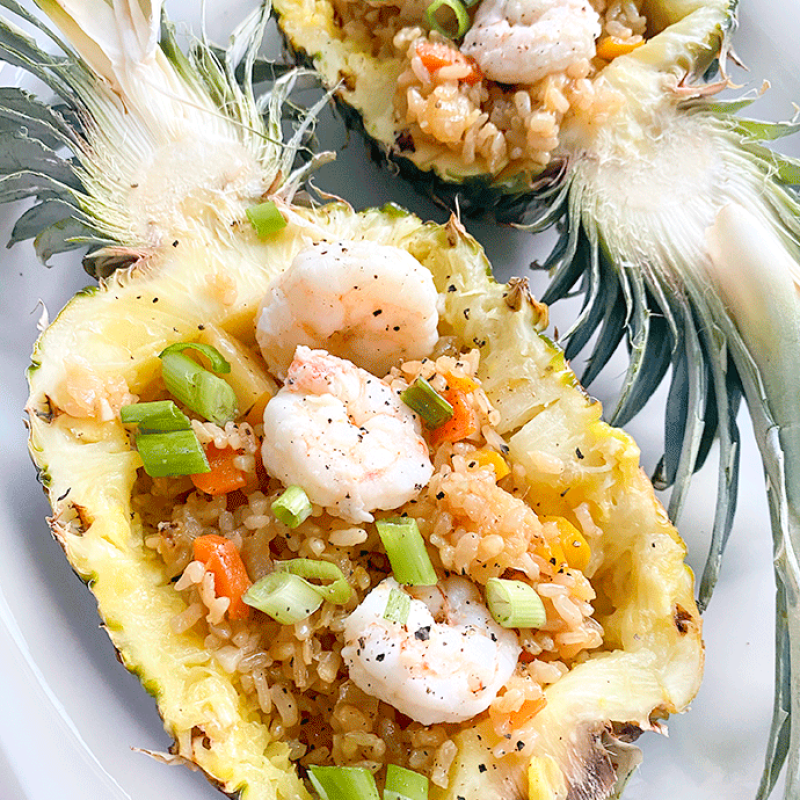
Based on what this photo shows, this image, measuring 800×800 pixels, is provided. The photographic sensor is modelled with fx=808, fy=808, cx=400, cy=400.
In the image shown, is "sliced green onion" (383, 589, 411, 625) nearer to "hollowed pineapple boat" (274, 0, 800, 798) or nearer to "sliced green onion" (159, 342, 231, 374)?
"sliced green onion" (159, 342, 231, 374)

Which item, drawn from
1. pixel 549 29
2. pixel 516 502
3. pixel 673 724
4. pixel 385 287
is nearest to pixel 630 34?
pixel 549 29

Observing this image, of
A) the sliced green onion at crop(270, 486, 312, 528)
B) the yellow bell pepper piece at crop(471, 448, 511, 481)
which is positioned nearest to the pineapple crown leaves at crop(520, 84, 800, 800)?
the yellow bell pepper piece at crop(471, 448, 511, 481)

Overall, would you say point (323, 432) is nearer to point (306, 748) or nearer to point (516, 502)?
point (516, 502)

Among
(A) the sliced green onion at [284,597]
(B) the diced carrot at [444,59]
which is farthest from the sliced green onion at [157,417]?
(B) the diced carrot at [444,59]

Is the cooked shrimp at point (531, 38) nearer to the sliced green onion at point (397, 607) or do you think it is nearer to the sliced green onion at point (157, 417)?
the sliced green onion at point (157, 417)

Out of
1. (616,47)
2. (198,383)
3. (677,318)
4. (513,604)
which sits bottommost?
(198,383)

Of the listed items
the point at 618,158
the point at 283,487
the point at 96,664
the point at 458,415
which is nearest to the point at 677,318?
the point at 618,158

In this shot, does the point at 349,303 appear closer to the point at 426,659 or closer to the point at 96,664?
the point at 426,659
